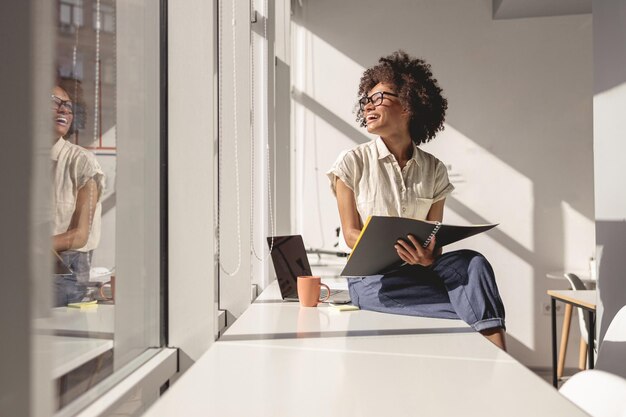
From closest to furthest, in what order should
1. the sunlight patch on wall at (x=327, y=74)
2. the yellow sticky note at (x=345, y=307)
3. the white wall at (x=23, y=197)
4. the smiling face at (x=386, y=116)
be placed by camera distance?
the white wall at (x=23, y=197), the yellow sticky note at (x=345, y=307), the smiling face at (x=386, y=116), the sunlight patch on wall at (x=327, y=74)

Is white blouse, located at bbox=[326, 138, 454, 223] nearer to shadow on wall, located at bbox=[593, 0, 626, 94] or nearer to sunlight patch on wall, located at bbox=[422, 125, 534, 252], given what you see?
shadow on wall, located at bbox=[593, 0, 626, 94]

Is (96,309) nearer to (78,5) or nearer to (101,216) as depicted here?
(101,216)

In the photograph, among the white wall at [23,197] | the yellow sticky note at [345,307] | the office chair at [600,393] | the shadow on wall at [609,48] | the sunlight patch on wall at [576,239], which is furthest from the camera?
the sunlight patch on wall at [576,239]

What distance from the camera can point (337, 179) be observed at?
1.87 m

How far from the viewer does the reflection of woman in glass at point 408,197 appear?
1.48 metres

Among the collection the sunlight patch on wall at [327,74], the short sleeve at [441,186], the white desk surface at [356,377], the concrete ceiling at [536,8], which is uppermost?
the concrete ceiling at [536,8]

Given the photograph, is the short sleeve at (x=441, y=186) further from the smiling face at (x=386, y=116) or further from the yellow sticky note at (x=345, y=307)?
the yellow sticky note at (x=345, y=307)

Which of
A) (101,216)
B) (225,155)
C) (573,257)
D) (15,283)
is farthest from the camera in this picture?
(573,257)

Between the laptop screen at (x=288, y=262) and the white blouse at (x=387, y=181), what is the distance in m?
0.25

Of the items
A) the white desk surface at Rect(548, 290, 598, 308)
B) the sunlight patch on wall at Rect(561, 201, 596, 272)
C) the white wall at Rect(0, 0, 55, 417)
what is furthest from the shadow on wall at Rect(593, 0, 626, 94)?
the white wall at Rect(0, 0, 55, 417)

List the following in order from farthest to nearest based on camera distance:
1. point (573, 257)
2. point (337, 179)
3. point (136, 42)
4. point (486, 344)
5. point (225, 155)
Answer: point (573, 257) < point (337, 179) < point (225, 155) < point (486, 344) < point (136, 42)

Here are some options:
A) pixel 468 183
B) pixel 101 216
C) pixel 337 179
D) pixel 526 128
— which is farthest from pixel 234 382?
pixel 526 128

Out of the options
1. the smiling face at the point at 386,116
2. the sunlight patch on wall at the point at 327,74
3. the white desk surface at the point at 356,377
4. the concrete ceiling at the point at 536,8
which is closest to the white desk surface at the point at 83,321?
the white desk surface at the point at 356,377

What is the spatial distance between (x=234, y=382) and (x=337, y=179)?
110 centimetres
